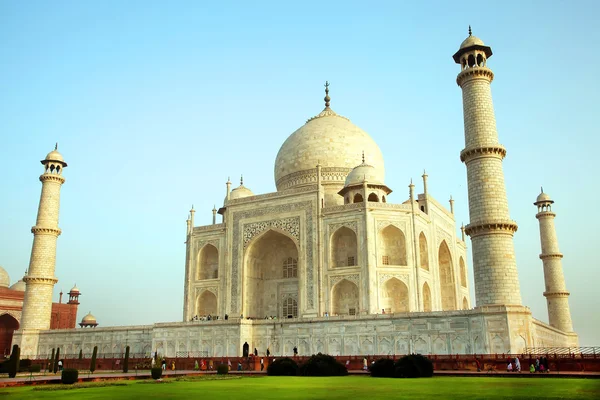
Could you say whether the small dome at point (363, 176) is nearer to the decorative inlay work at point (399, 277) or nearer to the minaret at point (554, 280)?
the decorative inlay work at point (399, 277)

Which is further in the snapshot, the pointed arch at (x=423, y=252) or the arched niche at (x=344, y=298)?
the pointed arch at (x=423, y=252)

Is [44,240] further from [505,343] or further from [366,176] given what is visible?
[505,343]

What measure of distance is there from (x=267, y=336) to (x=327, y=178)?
396 inches

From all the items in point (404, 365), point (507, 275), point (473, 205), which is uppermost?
point (473, 205)

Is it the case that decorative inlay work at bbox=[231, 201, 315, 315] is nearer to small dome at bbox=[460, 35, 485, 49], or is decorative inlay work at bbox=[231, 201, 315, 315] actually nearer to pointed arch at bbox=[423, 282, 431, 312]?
pointed arch at bbox=[423, 282, 431, 312]

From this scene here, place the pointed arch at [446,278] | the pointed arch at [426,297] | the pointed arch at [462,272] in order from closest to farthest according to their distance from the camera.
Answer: the pointed arch at [426,297] → the pointed arch at [446,278] → the pointed arch at [462,272]

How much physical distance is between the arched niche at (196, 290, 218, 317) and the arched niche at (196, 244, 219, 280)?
2.92 feet

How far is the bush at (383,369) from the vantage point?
13148mm

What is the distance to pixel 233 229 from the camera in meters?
25.8

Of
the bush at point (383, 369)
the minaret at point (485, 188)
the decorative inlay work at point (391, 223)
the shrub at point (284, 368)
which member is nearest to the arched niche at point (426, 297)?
the decorative inlay work at point (391, 223)

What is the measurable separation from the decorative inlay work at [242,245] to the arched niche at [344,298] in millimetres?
986

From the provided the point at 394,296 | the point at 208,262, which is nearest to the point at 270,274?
the point at 208,262

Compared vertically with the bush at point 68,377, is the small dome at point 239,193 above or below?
above

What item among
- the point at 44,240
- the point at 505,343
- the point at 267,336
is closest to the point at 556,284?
the point at 505,343
